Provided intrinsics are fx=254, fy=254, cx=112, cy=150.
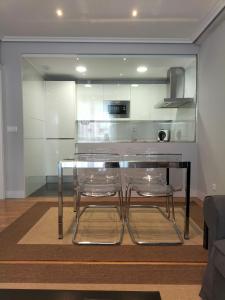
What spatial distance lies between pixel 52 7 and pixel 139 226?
2.65 metres

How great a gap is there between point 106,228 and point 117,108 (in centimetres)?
317

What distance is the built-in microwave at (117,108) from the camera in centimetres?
529

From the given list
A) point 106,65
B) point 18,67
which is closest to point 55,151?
point 18,67

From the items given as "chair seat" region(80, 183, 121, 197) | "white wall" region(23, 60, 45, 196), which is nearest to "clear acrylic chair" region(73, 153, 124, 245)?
"chair seat" region(80, 183, 121, 197)

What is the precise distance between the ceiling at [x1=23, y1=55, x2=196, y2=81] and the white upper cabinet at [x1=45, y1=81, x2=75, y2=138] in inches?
8.7

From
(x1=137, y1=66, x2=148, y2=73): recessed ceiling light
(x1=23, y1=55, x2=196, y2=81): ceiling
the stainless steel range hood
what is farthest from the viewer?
(x1=137, y1=66, x2=148, y2=73): recessed ceiling light

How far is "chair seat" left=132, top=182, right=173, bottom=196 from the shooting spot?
2.42m

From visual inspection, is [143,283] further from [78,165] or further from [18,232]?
[18,232]

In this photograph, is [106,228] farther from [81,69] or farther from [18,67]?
[81,69]

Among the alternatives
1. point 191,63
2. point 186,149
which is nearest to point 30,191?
point 186,149

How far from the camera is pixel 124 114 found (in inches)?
210

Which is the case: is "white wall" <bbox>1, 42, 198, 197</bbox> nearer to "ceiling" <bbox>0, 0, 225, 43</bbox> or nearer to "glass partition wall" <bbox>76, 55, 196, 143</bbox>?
"ceiling" <bbox>0, 0, 225, 43</bbox>

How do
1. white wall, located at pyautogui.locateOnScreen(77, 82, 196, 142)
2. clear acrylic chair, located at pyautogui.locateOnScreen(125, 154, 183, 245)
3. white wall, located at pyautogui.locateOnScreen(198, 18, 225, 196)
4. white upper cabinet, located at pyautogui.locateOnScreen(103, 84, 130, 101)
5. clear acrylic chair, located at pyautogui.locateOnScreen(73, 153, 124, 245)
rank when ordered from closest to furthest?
clear acrylic chair, located at pyautogui.locateOnScreen(73, 153, 124, 245)
clear acrylic chair, located at pyautogui.locateOnScreen(125, 154, 183, 245)
white wall, located at pyautogui.locateOnScreen(198, 18, 225, 196)
white wall, located at pyautogui.locateOnScreen(77, 82, 196, 142)
white upper cabinet, located at pyautogui.locateOnScreen(103, 84, 130, 101)

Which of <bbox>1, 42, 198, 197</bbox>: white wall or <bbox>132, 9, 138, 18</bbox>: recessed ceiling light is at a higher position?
<bbox>132, 9, 138, 18</bbox>: recessed ceiling light
